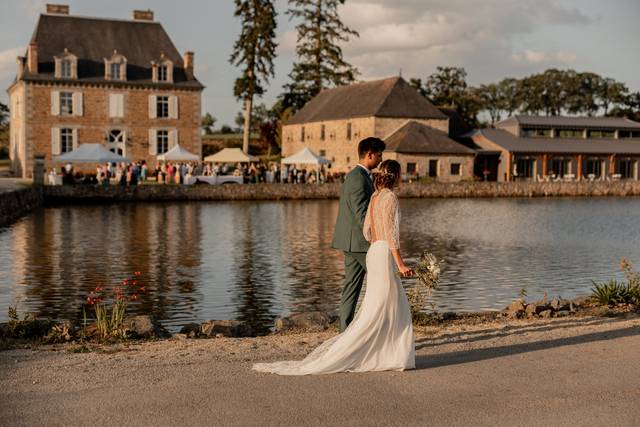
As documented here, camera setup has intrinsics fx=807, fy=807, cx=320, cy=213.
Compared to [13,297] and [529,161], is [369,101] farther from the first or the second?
[13,297]

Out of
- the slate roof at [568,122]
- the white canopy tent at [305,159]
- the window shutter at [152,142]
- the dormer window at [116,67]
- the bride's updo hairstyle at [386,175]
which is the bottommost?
the bride's updo hairstyle at [386,175]

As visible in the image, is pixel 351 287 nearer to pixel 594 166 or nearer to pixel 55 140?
pixel 55 140

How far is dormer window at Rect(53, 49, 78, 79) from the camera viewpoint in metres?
51.3

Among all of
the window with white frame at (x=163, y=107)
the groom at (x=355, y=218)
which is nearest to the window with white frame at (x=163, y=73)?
the window with white frame at (x=163, y=107)

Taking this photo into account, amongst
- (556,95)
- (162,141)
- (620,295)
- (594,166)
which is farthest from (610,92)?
(620,295)

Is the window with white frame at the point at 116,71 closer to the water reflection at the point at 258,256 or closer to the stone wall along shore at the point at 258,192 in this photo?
the stone wall along shore at the point at 258,192

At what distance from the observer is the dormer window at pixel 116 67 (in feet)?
173

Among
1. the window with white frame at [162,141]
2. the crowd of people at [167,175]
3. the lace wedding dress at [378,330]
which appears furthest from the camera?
the window with white frame at [162,141]

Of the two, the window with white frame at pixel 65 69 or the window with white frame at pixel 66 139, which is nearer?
the window with white frame at pixel 65 69

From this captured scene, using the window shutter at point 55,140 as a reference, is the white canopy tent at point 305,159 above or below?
below

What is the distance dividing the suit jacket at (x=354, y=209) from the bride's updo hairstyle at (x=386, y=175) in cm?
36

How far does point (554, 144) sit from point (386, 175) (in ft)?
206

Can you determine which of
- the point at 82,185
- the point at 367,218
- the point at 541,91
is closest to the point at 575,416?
the point at 367,218

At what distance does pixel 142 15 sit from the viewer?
182ft
